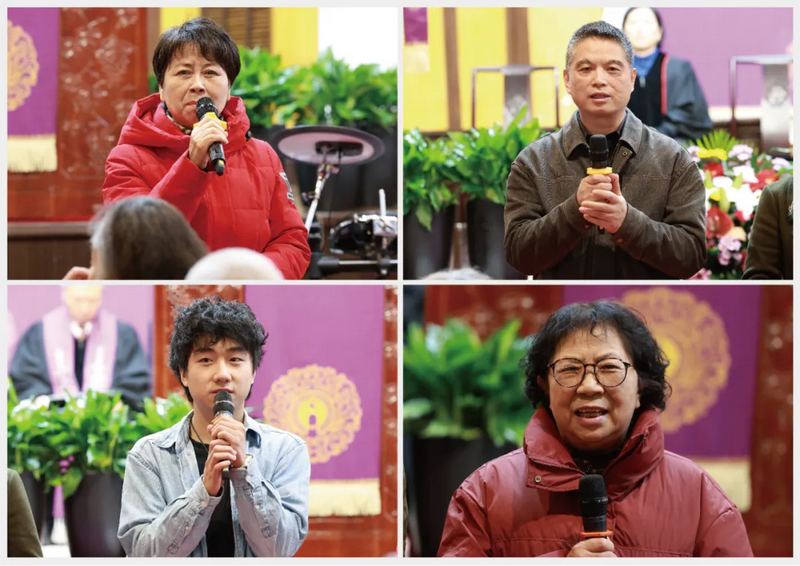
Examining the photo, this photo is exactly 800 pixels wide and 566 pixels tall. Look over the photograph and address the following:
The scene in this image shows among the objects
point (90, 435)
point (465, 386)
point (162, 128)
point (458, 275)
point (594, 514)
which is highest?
point (162, 128)

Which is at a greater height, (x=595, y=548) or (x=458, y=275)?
(x=458, y=275)

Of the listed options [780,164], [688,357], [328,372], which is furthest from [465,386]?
[780,164]

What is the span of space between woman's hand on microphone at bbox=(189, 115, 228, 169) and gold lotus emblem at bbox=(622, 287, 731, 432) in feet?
3.64

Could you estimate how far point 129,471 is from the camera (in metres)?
2.43

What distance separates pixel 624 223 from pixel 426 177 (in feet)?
1.88

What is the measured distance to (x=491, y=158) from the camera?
2.58 m

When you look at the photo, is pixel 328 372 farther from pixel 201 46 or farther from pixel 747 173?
pixel 747 173

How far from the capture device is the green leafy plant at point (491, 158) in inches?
102

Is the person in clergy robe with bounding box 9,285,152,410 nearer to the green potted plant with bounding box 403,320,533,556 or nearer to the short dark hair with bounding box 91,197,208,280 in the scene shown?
the short dark hair with bounding box 91,197,208,280

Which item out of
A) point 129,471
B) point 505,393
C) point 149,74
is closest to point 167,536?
point 129,471

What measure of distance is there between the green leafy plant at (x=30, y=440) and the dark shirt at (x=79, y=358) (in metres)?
0.10

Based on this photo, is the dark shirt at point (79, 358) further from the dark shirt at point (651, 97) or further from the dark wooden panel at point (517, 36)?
the dark shirt at point (651, 97)

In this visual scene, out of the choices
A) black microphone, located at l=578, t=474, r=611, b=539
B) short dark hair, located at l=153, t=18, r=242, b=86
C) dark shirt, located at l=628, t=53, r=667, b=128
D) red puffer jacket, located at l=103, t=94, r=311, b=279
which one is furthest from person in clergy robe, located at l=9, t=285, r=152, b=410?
dark shirt, located at l=628, t=53, r=667, b=128

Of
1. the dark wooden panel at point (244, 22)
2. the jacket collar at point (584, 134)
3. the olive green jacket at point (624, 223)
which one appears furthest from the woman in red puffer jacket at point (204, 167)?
the jacket collar at point (584, 134)
